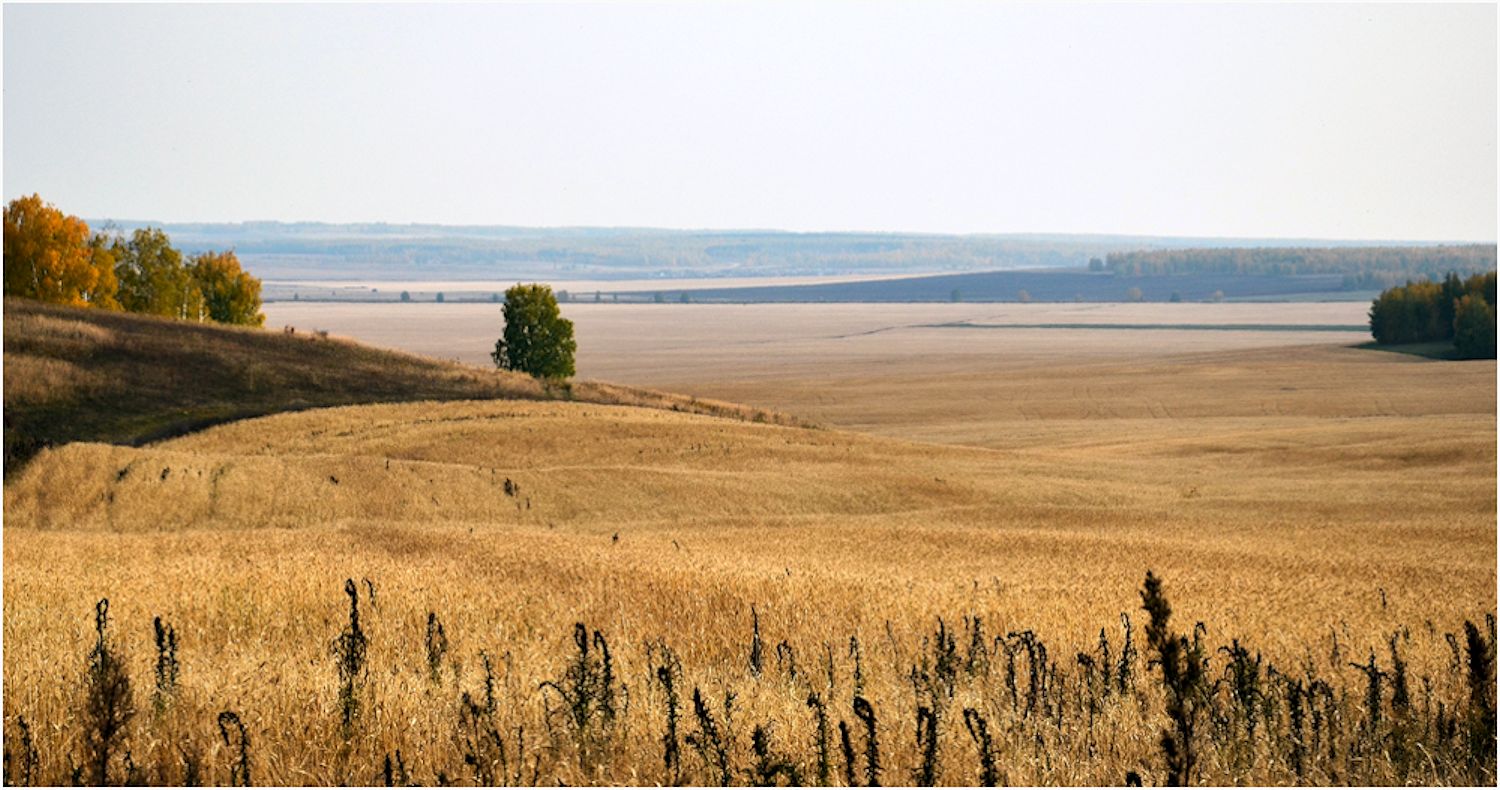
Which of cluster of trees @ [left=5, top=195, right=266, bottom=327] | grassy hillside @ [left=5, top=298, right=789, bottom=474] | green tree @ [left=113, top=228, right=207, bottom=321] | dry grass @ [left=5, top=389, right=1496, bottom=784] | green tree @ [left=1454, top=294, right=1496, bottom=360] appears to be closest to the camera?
dry grass @ [left=5, top=389, right=1496, bottom=784]

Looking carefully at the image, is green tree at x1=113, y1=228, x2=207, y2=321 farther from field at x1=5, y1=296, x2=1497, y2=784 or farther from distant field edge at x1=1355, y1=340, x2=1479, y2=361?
distant field edge at x1=1355, y1=340, x2=1479, y2=361

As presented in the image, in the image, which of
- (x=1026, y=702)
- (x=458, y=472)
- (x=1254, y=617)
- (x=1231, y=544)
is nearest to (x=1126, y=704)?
(x=1026, y=702)

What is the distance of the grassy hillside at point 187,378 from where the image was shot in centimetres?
5205

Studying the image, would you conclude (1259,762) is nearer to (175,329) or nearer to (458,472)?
(458,472)

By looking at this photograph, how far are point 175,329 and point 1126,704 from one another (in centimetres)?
6777

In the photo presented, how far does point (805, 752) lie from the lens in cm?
845

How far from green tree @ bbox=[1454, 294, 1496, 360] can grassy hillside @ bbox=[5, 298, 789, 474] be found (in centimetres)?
6888

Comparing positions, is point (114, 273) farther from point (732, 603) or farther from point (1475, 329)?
point (1475, 329)

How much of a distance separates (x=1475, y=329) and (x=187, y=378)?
3817 inches

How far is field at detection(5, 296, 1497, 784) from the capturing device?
8469 millimetres


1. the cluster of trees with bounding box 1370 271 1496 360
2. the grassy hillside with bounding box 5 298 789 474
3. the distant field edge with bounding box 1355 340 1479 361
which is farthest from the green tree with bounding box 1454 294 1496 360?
the grassy hillside with bounding box 5 298 789 474

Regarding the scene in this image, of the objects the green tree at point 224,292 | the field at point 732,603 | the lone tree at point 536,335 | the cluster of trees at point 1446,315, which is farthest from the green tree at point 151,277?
the cluster of trees at point 1446,315

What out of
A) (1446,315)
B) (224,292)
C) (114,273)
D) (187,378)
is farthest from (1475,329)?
(114,273)

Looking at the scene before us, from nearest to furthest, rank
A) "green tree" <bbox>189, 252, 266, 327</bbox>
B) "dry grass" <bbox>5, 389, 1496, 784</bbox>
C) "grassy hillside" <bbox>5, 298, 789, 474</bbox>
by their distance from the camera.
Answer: "dry grass" <bbox>5, 389, 1496, 784</bbox>
"grassy hillside" <bbox>5, 298, 789, 474</bbox>
"green tree" <bbox>189, 252, 266, 327</bbox>
